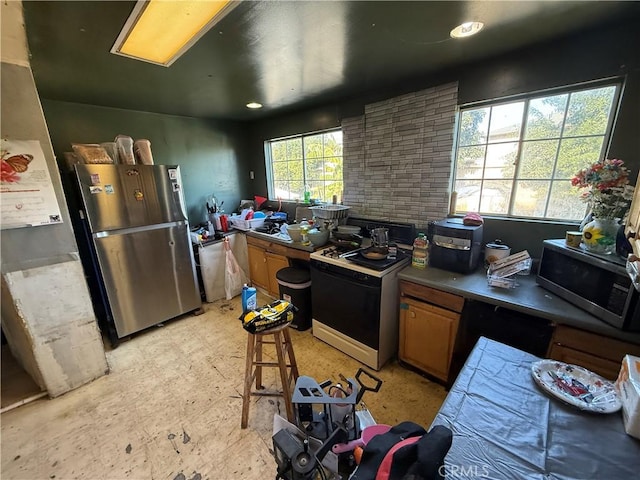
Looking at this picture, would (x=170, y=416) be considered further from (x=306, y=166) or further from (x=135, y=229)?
(x=306, y=166)

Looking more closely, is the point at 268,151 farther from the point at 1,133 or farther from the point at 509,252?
the point at 509,252

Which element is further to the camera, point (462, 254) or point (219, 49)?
point (462, 254)

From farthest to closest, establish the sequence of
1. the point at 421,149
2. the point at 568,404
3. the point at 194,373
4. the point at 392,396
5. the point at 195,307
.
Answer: the point at 195,307, the point at 421,149, the point at 194,373, the point at 392,396, the point at 568,404

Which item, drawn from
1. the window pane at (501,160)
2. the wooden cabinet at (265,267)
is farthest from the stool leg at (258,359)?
the window pane at (501,160)

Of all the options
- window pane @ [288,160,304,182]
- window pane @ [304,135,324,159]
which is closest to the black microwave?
window pane @ [304,135,324,159]

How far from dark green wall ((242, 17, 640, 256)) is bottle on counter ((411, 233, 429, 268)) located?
20.2 inches

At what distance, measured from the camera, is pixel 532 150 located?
1.76 meters

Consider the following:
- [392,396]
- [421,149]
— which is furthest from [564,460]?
[421,149]

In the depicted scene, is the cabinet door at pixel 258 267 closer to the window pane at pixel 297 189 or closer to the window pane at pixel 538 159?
the window pane at pixel 297 189

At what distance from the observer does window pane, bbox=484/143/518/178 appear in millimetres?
1838

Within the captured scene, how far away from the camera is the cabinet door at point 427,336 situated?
5.49 feet

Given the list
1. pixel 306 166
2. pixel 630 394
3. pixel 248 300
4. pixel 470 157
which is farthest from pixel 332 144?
pixel 630 394

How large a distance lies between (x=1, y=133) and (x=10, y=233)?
0.60 meters

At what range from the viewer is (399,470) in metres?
0.63
